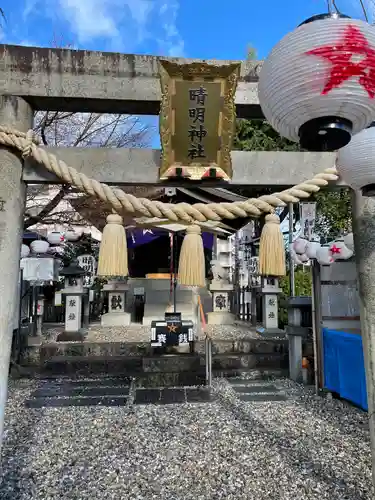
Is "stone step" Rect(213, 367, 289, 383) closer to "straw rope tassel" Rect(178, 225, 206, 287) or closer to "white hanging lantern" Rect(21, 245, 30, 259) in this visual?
"white hanging lantern" Rect(21, 245, 30, 259)

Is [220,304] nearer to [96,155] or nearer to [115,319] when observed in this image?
[115,319]

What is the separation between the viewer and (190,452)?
3957 millimetres

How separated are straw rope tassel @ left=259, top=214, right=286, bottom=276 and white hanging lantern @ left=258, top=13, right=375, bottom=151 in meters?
1.01

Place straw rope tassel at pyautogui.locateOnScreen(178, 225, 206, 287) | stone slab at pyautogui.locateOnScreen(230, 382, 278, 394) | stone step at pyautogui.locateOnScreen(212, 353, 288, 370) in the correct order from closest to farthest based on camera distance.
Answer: straw rope tassel at pyautogui.locateOnScreen(178, 225, 206, 287) < stone slab at pyautogui.locateOnScreen(230, 382, 278, 394) < stone step at pyautogui.locateOnScreen(212, 353, 288, 370)

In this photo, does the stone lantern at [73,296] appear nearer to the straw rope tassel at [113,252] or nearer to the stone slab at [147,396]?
the stone slab at [147,396]

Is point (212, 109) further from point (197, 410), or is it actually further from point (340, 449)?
point (197, 410)

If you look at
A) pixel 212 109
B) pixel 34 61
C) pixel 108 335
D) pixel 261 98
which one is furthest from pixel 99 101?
pixel 108 335

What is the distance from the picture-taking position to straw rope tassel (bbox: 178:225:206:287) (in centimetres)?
256

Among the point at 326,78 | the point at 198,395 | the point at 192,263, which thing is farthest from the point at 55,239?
the point at 326,78

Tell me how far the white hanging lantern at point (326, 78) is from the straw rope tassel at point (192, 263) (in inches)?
46.9

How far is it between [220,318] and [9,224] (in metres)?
9.71

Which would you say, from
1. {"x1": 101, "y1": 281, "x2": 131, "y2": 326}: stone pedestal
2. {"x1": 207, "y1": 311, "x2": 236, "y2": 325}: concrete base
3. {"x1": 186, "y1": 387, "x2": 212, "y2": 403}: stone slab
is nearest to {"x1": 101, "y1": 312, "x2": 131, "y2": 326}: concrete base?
{"x1": 101, "y1": 281, "x2": 131, "y2": 326}: stone pedestal

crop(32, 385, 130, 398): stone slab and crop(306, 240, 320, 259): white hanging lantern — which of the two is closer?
crop(32, 385, 130, 398): stone slab

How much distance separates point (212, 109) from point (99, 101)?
88 centimetres
